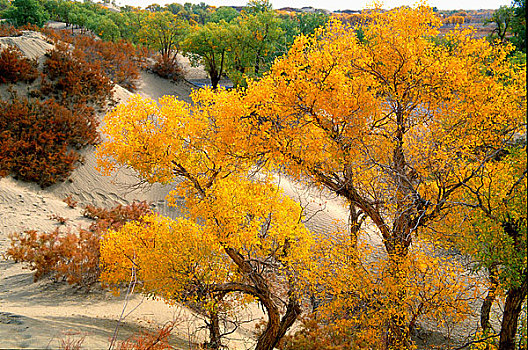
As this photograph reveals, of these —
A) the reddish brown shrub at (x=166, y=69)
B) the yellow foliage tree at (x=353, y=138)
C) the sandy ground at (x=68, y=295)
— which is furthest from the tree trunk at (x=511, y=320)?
the reddish brown shrub at (x=166, y=69)

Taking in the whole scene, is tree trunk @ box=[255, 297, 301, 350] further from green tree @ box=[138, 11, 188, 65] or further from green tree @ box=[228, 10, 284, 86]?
green tree @ box=[138, 11, 188, 65]

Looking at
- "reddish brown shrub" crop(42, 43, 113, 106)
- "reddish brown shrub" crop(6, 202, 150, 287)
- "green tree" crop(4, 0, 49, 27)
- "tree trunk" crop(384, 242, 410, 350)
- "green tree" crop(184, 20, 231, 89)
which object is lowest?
"reddish brown shrub" crop(6, 202, 150, 287)

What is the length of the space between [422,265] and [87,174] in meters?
15.4

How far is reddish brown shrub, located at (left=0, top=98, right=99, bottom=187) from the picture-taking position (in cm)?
1571

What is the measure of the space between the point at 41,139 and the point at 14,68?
17.2 feet

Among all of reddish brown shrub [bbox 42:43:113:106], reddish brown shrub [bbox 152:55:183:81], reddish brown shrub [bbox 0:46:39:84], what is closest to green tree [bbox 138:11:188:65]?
reddish brown shrub [bbox 152:55:183:81]

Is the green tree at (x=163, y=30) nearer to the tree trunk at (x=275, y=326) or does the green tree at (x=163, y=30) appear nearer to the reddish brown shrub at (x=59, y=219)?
the reddish brown shrub at (x=59, y=219)

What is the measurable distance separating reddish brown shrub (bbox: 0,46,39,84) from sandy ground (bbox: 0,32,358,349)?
3.19 ft

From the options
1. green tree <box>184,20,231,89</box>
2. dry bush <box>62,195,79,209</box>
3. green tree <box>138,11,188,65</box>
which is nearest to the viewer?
dry bush <box>62,195,79,209</box>

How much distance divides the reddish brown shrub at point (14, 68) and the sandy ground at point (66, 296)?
97 centimetres

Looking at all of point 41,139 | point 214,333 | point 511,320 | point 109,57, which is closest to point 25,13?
point 109,57

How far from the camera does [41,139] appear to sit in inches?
647

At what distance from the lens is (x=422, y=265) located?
7.65 metres

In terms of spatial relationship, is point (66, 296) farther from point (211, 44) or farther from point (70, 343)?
point (211, 44)
